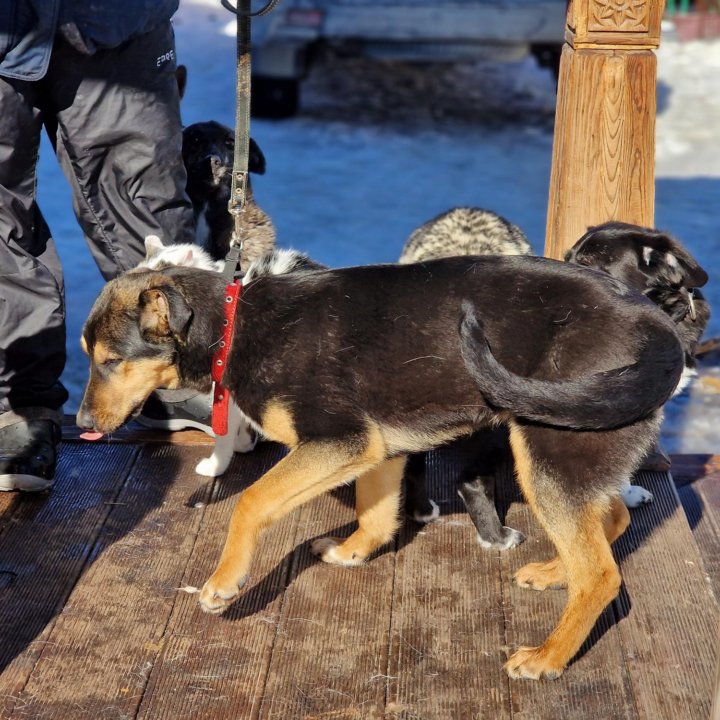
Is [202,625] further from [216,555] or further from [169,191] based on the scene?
[169,191]

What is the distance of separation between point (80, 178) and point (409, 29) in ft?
24.5

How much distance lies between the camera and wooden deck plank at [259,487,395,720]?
3174 millimetres

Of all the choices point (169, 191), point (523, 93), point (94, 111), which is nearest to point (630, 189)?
point (169, 191)

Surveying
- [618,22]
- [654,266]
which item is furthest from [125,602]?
[618,22]

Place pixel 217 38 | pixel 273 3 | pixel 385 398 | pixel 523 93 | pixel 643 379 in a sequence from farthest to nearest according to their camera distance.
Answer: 1. pixel 217 38
2. pixel 523 93
3. pixel 273 3
4. pixel 385 398
5. pixel 643 379

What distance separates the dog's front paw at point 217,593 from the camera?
11.4 feet

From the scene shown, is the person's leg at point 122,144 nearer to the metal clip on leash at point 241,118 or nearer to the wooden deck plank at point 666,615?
the metal clip on leash at point 241,118

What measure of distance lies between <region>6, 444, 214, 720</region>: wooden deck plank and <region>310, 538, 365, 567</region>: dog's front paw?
19.0 inches

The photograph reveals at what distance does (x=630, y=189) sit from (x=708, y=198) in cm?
592

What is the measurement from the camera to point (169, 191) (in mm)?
4652

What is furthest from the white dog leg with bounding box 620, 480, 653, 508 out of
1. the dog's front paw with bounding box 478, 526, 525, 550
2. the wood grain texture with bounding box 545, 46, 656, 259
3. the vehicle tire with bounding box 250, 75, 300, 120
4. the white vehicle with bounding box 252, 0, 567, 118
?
the vehicle tire with bounding box 250, 75, 300, 120

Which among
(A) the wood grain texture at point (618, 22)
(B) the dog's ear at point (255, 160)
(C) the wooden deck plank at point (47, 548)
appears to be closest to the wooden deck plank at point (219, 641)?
(C) the wooden deck plank at point (47, 548)

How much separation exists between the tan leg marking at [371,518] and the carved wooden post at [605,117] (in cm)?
136

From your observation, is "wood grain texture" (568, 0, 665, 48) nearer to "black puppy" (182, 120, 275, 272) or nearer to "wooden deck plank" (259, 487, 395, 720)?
"black puppy" (182, 120, 275, 272)
